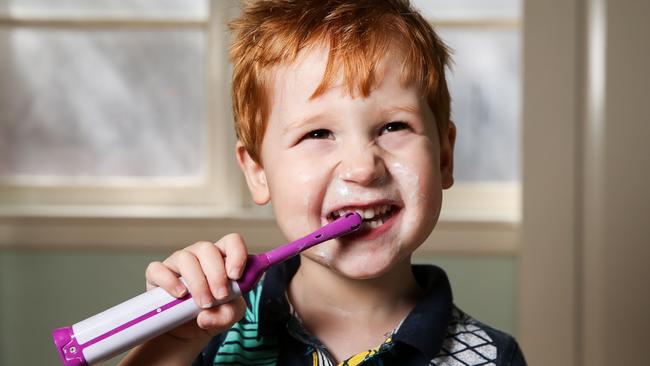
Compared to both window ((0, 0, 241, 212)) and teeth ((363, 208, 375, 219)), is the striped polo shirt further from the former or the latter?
window ((0, 0, 241, 212))

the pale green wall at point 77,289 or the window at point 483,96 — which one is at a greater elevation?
the window at point 483,96

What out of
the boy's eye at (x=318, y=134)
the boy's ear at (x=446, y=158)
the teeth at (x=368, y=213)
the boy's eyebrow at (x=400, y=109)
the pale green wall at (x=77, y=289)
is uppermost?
the boy's eyebrow at (x=400, y=109)

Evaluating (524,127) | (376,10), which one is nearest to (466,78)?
(524,127)

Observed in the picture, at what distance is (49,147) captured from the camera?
69.4 inches

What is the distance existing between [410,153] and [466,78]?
3.13ft

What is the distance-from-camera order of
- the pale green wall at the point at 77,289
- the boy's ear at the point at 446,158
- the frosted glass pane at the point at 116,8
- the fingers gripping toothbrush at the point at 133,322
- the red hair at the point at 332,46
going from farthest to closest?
the frosted glass pane at the point at 116,8
the pale green wall at the point at 77,289
the boy's ear at the point at 446,158
the red hair at the point at 332,46
the fingers gripping toothbrush at the point at 133,322

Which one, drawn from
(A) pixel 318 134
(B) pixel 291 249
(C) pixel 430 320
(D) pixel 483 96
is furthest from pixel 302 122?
(D) pixel 483 96

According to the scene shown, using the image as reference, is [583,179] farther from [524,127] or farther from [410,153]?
[410,153]

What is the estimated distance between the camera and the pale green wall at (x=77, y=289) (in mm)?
1610

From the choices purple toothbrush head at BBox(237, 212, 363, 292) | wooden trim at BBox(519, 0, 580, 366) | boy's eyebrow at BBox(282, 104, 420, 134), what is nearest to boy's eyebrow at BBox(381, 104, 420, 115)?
boy's eyebrow at BBox(282, 104, 420, 134)

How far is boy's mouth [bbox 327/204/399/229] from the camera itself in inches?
30.1

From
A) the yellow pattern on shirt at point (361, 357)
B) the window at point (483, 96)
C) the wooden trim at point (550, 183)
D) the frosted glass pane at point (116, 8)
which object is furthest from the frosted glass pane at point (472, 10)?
the yellow pattern on shirt at point (361, 357)

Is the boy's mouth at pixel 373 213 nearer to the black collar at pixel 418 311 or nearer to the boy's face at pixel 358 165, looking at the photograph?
the boy's face at pixel 358 165

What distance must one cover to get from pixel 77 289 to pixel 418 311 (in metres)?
1.03
